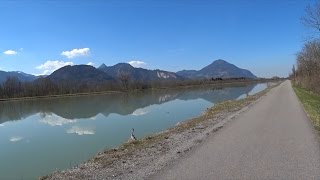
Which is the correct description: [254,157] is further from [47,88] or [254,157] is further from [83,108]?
[47,88]

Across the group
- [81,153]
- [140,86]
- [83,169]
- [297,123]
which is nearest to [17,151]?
[81,153]

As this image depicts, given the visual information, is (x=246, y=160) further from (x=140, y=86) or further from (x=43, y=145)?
(x=140, y=86)

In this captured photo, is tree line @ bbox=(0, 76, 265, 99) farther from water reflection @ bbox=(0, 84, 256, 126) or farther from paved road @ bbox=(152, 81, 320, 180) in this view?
paved road @ bbox=(152, 81, 320, 180)

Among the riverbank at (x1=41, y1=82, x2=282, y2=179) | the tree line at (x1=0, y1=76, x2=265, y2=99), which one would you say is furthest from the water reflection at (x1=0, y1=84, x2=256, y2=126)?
the tree line at (x1=0, y1=76, x2=265, y2=99)

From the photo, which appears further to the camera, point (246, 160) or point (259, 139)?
point (259, 139)

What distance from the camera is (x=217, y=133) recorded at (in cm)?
1596

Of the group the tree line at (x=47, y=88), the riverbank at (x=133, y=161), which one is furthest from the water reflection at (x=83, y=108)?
the tree line at (x=47, y=88)

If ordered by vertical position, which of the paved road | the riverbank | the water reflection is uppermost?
the paved road

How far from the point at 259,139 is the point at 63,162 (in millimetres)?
7842

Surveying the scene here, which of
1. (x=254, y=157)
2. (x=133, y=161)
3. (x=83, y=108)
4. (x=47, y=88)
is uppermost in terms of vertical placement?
(x=47, y=88)

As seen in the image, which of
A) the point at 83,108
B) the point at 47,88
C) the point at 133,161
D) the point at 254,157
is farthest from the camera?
the point at 47,88

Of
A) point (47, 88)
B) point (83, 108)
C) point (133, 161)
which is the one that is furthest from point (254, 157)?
point (47, 88)

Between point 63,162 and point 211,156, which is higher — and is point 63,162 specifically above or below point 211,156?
below

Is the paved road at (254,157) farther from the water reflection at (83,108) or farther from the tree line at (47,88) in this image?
the tree line at (47,88)
